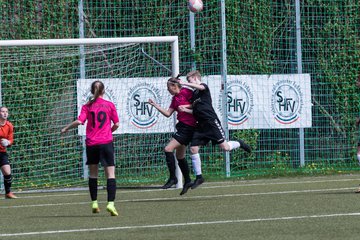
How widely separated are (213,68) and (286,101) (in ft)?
5.27

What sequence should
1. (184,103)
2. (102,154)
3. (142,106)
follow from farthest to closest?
(142,106) → (184,103) → (102,154)

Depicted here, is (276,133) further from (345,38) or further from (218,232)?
(218,232)

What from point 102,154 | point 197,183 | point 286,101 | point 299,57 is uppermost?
point 299,57

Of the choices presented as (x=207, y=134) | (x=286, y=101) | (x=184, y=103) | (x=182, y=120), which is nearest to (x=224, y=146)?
(x=207, y=134)

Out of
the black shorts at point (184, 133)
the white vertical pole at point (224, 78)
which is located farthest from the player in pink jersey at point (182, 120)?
the white vertical pole at point (224, 78)

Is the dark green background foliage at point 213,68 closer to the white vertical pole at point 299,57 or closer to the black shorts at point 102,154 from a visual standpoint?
the white vertical pole at point 299,57

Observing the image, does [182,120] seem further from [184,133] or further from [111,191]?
[111,191]

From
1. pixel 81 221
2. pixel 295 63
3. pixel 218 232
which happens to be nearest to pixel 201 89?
pixel 81 221

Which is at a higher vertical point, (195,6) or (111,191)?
(195,6)

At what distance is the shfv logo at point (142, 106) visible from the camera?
18172 mm

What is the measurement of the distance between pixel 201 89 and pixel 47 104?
15.7 feet

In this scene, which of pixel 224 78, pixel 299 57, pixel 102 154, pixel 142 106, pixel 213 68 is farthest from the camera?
pixel 299 57

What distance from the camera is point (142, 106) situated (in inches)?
719

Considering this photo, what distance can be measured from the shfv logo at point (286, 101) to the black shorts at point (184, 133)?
4.95 metres
